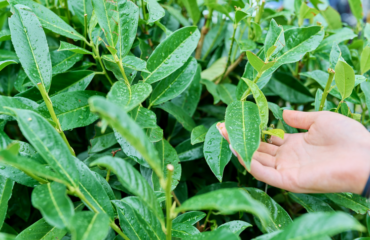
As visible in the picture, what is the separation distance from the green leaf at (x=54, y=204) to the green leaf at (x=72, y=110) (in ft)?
0.70

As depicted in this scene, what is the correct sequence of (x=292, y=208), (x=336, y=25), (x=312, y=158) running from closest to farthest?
(x=312, y=158) → (x=292, y=208) → (x=336, y=25)

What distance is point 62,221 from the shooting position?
35 centimetres

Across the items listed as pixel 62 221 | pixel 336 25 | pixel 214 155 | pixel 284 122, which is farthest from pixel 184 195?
pixel 336 25

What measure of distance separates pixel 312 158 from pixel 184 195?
0.35m

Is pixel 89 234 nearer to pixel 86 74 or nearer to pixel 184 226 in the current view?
pixel 184 226

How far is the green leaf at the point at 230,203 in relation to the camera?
1.01 ft

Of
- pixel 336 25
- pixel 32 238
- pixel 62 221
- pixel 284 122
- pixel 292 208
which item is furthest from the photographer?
pixel 336 25

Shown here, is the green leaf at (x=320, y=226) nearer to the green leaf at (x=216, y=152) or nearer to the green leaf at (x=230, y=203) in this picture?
the green leaf at (x=230, y=203)

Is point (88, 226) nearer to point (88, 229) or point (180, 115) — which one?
point (88, 229)

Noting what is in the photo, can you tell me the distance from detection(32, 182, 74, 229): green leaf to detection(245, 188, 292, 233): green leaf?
40 cm

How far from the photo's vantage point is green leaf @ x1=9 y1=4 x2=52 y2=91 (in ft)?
1.84

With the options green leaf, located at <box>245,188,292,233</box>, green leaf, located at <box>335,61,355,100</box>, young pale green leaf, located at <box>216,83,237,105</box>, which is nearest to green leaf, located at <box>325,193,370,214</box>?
green leaf, located at <box>245,188,292,233</box>

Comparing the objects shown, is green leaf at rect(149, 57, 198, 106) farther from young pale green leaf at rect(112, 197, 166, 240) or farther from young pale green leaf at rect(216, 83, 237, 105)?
young pale green leaf at rect(112, 197, 166, 240)

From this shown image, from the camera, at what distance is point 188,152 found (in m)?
0.75
